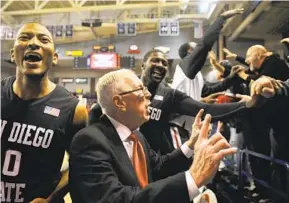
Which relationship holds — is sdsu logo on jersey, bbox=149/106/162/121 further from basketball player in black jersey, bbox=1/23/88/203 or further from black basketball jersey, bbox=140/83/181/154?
basketball player in black jersey, bbox=1/23/88/203

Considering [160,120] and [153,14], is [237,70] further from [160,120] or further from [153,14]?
[153,14]

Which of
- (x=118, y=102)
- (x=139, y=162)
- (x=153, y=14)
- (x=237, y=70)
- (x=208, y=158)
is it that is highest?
(x=153, y=14)

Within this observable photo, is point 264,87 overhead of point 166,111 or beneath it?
overhead

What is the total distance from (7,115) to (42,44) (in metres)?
0.36

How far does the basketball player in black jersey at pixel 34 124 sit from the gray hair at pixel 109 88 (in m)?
0.20

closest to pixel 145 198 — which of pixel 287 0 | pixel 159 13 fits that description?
pixel 287 0

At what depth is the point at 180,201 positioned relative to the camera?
3.31 ft

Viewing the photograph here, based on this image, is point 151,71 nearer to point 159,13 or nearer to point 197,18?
point 197,18

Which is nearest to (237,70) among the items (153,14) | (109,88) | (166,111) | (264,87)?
(166,111)

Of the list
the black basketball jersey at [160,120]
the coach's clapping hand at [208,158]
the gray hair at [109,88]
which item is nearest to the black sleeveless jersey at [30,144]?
the gray hair at [109,88]

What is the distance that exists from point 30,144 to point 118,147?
17.5 inches

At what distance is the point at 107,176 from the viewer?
3.60ft

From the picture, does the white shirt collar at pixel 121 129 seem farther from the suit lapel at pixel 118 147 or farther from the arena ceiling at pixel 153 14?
the arena ceiling at pixel 153 14

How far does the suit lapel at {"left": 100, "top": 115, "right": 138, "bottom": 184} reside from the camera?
3.96ft
